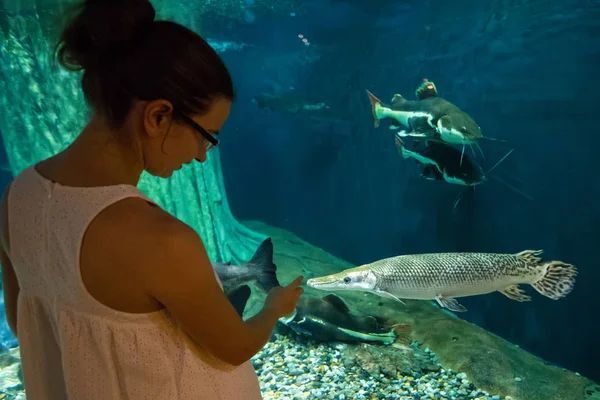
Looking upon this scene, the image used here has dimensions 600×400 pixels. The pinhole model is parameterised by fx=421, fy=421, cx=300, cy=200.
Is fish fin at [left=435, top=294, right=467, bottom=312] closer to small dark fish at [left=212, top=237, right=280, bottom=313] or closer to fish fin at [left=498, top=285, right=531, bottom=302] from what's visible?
fish fin at [left=498, top=285, right=531, bottom=302]

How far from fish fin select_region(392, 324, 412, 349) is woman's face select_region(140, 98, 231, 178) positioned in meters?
4.00

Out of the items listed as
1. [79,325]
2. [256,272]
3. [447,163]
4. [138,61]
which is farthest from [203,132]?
[447,163]

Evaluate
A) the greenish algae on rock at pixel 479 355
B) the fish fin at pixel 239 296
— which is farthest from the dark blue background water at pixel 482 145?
the fish fin at pixel 239 296

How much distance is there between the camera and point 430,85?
4.84 m

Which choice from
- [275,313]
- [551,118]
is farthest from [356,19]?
[275,313]

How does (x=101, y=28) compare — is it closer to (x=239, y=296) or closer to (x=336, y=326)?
(x=239, y=296)

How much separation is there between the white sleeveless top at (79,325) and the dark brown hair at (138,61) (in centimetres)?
23

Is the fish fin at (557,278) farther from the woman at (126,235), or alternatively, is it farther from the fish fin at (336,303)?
the woman at (126,235)

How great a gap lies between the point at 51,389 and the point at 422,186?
24.1 ft

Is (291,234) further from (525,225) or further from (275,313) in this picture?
(275,313)

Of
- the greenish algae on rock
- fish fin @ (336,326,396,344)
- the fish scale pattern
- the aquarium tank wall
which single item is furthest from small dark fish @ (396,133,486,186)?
fish fin @ (336,326,396,344)

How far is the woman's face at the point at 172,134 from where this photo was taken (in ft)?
3.23

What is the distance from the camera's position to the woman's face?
0.98m

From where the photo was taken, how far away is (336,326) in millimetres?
4586
